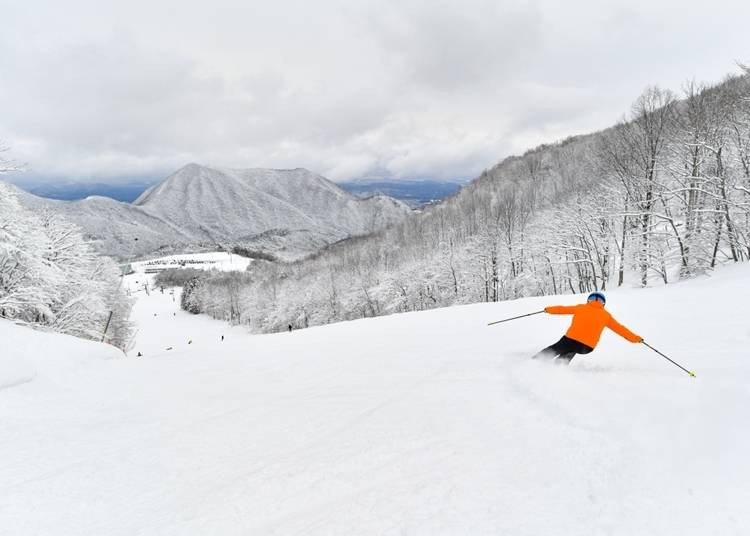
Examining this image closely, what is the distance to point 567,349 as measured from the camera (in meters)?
7.30

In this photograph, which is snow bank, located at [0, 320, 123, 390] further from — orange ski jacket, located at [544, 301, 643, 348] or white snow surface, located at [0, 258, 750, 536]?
orange ski jacket, located at [544, 301, 643, 348]

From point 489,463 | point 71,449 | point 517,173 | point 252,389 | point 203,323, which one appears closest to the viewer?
point 489,463

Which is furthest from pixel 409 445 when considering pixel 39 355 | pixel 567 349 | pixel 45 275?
pixel 45 275

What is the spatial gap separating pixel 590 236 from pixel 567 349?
3547 cm

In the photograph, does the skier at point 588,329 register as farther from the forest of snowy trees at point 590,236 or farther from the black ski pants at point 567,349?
the forest of snowy trees at point 590,236

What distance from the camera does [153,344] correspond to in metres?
67.2

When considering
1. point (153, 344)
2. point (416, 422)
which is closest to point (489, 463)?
point (416, 422)

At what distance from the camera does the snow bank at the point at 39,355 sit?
960 centimetres

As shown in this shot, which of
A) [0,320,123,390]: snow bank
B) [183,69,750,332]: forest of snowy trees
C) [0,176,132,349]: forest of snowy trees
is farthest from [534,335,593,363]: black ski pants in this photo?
[0,176,132,349]: forest of snowy trees

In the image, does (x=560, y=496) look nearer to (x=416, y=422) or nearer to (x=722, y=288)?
(x=416, y=422)

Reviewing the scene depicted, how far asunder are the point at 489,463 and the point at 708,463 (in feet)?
7.53

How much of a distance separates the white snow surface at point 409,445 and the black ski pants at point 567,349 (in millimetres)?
370

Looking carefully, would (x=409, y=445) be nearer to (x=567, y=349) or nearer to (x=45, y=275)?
(x=567, y=349)

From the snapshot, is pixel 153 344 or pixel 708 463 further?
pixel 153 344
